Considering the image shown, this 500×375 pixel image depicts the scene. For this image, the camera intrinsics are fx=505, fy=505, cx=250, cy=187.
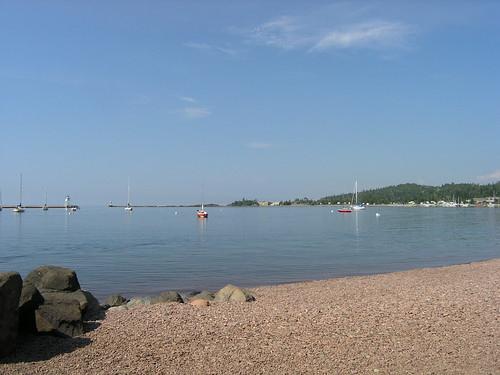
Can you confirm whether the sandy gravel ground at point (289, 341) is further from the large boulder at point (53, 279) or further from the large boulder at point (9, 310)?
the large boulder at point (53, 279)

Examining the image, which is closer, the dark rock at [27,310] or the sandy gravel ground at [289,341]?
the sandy gravel ground at [289,341]

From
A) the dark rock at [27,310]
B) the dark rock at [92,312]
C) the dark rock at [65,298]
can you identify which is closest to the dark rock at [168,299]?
the dark rock at [92,312]

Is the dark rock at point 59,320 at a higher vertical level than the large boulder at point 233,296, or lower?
higher

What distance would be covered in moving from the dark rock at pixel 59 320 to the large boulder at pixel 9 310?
2.45 feet

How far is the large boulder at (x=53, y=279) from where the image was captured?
512 inches

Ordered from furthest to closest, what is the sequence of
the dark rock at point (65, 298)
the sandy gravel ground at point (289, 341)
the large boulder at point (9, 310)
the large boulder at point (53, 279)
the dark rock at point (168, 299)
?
1. the dark rock at point (168, 299)
2. the large boulder at point (53, 279)
3. the dark rock at point (65, 298)
4. the large boulder at point (9, 310)
5. the sandy gravel ground at point (289, 341)

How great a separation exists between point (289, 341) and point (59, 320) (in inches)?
180

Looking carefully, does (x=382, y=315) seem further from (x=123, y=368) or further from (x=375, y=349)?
(x=123, y=368)

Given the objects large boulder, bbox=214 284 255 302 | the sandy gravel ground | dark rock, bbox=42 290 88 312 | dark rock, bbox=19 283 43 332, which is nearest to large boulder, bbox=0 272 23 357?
the sandy gravel ground

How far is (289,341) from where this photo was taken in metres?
9.55

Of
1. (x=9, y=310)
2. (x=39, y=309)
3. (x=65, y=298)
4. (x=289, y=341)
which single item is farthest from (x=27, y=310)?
(x=289, y=341)

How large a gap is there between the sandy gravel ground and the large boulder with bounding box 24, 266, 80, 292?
4.80ft

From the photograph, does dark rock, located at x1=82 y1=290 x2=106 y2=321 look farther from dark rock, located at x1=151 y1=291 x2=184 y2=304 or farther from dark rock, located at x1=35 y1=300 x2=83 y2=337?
dark rock, located at x1=151 y1=291 x2=184 y2=304

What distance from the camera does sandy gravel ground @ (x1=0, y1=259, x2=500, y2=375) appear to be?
8.17m
